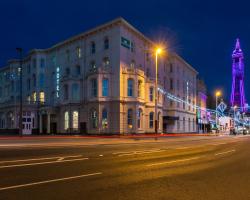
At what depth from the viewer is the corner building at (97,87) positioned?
45094 mm

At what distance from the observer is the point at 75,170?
11414 mm

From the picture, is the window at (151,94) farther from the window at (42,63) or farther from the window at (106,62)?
the window at (42,63)

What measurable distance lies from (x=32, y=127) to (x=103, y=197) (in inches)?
2056

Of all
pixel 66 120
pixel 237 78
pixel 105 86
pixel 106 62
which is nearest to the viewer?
pixel 105 86

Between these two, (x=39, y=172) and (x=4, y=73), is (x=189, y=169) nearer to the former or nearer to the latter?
(x=39, y=172)

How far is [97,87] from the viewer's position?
4528cm

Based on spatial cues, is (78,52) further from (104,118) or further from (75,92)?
(104,118)

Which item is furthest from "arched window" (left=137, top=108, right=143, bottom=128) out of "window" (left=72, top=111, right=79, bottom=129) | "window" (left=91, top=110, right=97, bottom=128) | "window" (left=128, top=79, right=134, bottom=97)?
"window" (left=72, top=111, right=79, bottom=129)

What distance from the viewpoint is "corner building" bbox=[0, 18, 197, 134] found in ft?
148

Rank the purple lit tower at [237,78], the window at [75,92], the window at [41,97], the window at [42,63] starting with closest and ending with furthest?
1. the window at [75,92]
2. the window at [41,97]
3. the window at [42,63]
4. the purple lit tower at [237,78]

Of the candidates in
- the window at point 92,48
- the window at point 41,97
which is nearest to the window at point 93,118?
the window at point 92,48

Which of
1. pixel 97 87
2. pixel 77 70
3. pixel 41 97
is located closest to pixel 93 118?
pixel 97 87

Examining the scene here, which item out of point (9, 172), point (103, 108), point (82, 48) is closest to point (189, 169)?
point (9, 172)

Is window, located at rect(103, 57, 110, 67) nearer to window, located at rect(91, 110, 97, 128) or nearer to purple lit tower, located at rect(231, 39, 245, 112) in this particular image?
window, located at rect(91, 110, 97, 128)
